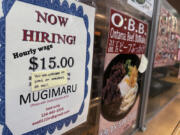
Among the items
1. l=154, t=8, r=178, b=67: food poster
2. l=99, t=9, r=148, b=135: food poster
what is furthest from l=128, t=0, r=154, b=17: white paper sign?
l=154, t=8, r=178, b=67: food poster

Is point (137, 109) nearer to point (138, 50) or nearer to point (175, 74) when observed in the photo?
point (138, 50)

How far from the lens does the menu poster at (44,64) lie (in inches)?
18.5

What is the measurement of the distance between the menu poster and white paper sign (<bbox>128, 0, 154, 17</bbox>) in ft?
1.33

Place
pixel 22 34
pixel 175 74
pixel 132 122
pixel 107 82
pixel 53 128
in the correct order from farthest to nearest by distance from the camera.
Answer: pixel 175 74
pixel 132 122
pixel 107 82
pixel 53 128
pixel 22 34

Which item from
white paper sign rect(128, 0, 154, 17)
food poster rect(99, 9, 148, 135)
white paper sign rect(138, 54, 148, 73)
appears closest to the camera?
food poster rect(99, 9, 148, 135)

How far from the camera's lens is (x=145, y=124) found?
→ 1.43 m

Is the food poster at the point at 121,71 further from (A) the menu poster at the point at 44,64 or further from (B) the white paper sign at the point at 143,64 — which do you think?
(A) the menu poster at the point at 44,64

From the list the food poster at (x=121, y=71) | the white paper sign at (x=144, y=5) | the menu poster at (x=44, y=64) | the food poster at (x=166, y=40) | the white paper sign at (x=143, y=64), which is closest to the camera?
the menu poster at (x=44, y=64)

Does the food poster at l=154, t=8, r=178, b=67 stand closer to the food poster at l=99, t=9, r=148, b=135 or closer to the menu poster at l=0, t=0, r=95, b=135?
the food poster at l=99, t=9, r=148, b=135

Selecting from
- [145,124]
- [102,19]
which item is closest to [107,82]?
[102,19]

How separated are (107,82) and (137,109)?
1.81 ft

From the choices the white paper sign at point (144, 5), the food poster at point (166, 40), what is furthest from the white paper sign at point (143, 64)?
the white paper sign at point (144, 5)

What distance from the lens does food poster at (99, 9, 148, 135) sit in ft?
2.85

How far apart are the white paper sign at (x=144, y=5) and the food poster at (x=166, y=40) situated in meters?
0.21
